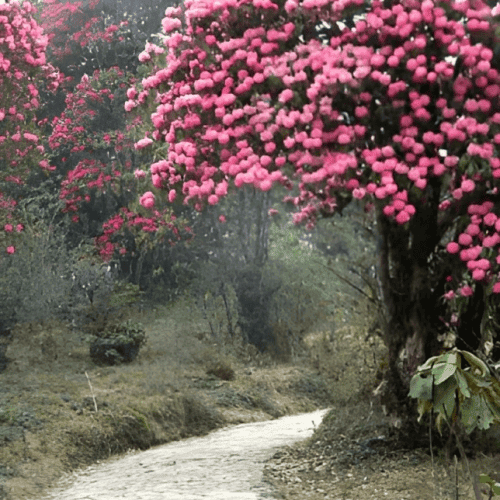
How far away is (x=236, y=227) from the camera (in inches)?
614

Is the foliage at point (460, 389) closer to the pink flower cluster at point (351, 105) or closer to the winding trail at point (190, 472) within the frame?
the pink flower cluster at point (351, 105)

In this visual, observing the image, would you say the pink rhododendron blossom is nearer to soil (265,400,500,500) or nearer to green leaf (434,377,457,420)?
soil (265,400,500,500)

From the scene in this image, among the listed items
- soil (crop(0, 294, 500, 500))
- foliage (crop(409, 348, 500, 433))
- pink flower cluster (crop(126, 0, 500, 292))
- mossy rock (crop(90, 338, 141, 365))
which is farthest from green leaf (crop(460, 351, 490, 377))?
mossy rock (crop(90, 338, 141, 365))

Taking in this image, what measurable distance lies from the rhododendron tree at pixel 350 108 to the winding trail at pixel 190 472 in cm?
217

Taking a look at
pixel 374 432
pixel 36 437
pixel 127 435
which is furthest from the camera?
pixel 127 435

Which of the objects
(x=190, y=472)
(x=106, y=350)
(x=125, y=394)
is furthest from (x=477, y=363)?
(x=106, y=350)

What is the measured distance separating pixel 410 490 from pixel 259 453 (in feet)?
6.25

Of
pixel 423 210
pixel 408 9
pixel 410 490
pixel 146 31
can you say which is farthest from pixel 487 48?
pixel 146 31

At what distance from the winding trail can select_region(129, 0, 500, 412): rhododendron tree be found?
7.11 feet

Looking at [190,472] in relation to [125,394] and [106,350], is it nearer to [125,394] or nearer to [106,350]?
[125,394]

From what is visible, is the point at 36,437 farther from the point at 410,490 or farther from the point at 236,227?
the point at 236,227

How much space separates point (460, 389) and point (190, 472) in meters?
4.13

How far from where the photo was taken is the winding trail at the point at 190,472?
5.52 m

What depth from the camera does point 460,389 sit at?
2555 millimetres
